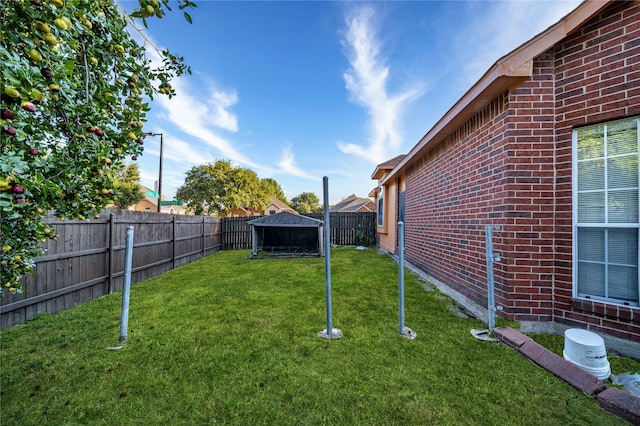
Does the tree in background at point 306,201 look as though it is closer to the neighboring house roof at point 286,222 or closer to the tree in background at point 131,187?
the tree in background at point 131,187

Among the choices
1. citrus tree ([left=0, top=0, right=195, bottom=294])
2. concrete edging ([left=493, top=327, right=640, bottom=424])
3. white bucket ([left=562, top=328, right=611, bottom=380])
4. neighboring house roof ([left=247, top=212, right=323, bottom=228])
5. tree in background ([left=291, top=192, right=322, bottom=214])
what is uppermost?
tree in background ([left=291, top=192, right=322, bottom=214])

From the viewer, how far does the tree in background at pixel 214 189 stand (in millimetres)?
24603

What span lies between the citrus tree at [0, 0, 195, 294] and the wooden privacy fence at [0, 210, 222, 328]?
153cm

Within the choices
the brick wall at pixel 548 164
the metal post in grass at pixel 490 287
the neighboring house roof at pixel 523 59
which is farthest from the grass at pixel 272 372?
the neighboring house roof at pixel 523 59

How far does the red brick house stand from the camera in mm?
2502

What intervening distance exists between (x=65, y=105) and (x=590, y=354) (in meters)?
4.21

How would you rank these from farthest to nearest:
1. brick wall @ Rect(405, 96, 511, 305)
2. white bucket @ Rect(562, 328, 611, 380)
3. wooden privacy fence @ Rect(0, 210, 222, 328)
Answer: wooden privacy fence @ Rect(0, 210, 222, 328), brick wall @ Rect(405, 96, 511, 305), white bucket @ Rect(562, 328, 611, 380)

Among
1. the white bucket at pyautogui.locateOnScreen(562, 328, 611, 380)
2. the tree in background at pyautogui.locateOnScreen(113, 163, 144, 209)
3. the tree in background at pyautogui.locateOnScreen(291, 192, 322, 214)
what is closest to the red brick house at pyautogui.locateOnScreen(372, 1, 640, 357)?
the white bucket at pyautogui.locateOnScreen(562, 328, 611, 380)

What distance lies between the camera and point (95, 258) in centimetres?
460

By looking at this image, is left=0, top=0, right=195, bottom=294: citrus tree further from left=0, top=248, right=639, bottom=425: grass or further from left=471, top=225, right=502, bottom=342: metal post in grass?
left=471, top=225, right=502, bottom=342: metal post in grass

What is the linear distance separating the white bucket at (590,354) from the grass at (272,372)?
1.05ft

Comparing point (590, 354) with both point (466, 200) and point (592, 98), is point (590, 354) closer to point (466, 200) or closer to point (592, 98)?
point (466, 200)

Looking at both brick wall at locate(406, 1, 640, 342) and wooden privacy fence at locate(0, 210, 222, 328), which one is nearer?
brick wall at locate(406, 1, 640, 342)

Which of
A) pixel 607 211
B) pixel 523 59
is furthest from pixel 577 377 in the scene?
pixel 523 59
